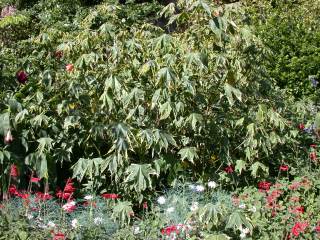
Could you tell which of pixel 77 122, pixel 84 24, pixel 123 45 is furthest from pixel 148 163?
pixel 84 24

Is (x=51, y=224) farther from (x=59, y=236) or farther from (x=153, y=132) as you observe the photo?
(x=153, y=132)

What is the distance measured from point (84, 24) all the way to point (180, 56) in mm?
913

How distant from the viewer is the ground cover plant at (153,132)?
458 cm

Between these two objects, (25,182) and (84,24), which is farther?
(84,24)

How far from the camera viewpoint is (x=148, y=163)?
4902 millimetres

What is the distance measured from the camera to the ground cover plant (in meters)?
4.58

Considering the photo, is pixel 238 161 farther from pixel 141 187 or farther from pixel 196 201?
pixel 141 187

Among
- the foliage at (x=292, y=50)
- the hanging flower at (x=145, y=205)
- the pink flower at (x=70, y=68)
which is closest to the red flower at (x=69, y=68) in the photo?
the pink flower at (x=70, y=68)

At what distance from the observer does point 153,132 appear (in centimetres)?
477

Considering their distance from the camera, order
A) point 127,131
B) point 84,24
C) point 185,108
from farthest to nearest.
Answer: point 84,24 < point 185,108 < point 127,131

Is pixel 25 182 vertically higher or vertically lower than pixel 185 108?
lower

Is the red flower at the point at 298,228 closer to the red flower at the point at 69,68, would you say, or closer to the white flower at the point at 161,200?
the white flower at the point at 161,200

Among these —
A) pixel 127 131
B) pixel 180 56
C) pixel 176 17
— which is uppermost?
pixel 176 17

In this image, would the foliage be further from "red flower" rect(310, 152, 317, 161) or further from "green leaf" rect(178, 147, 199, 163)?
"green leaf" rect(178, 147, 199, 163)
